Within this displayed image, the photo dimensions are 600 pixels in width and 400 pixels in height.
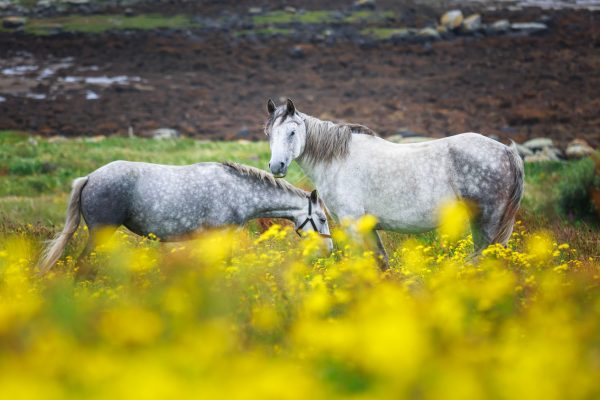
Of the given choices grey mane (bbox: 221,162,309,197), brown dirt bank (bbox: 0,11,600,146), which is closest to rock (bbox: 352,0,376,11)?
brown dirt bank (bbox: 0,11,600,146)

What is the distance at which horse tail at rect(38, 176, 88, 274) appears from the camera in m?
7.56

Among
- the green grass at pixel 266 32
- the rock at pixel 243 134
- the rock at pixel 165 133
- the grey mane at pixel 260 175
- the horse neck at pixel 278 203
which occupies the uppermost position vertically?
the grey mane at pixel 260 175

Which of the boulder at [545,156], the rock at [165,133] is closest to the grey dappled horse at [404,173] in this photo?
the boulder at [545,156]

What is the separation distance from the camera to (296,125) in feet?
25.5

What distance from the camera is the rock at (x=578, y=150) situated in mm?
21306

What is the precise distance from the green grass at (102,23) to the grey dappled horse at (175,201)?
112 feet

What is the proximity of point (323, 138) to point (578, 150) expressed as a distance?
54.3 ft

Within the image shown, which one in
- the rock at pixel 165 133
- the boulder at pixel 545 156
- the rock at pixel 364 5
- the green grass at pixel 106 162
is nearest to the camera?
the green grass at pixel 106 162

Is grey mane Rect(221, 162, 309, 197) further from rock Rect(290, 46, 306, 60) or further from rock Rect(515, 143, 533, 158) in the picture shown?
rock Rect(290, 46, 306, 60)

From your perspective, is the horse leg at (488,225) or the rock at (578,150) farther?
the rock at (578,150)

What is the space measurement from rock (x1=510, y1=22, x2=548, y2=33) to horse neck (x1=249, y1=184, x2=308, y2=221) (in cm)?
3430

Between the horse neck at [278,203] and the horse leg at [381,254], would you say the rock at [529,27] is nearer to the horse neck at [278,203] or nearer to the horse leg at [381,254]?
the horse neck at [278,203]

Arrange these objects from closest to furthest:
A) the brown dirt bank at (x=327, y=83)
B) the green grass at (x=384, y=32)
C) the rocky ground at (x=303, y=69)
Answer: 1. the brown dirt bank at (x=327, y=83)
2. the rocky ground at (x=303, y=69)
3. the green grass at (x=384, y=32)

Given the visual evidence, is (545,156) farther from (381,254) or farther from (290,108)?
(290,108)
